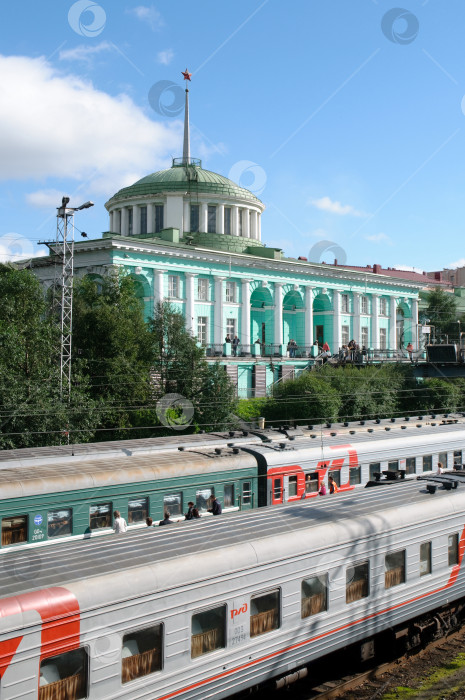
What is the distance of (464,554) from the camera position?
14703 mm

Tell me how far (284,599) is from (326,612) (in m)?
1.09

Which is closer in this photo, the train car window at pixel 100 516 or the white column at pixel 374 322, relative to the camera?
the train car window at pixel 100 516

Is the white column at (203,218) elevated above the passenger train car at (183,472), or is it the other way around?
the white column at (203,218)

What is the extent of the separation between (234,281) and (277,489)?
40.8 m

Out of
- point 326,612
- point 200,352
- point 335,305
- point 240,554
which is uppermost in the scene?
point 335,305

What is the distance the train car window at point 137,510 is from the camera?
17797 mm

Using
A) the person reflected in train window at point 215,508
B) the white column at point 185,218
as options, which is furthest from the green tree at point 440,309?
the person reflected in train window at point 215,508

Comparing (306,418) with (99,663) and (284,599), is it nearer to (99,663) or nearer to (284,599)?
(284,599)

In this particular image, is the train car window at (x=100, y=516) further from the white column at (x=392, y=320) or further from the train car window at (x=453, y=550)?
the white column at (x=392, y=320)

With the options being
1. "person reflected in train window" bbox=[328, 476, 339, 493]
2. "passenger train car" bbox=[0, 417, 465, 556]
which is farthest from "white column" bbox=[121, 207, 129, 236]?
"person reflected in train window" bbox=[328, 476, 339, 493]

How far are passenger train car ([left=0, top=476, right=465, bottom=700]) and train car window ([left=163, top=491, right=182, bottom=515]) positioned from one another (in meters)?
5.42

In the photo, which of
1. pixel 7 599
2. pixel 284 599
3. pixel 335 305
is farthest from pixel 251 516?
pixel 335 305

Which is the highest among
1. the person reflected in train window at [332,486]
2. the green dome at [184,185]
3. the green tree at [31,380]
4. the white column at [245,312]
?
the green dome at [184,185]

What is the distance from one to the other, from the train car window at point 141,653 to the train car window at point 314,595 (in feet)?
9.10
